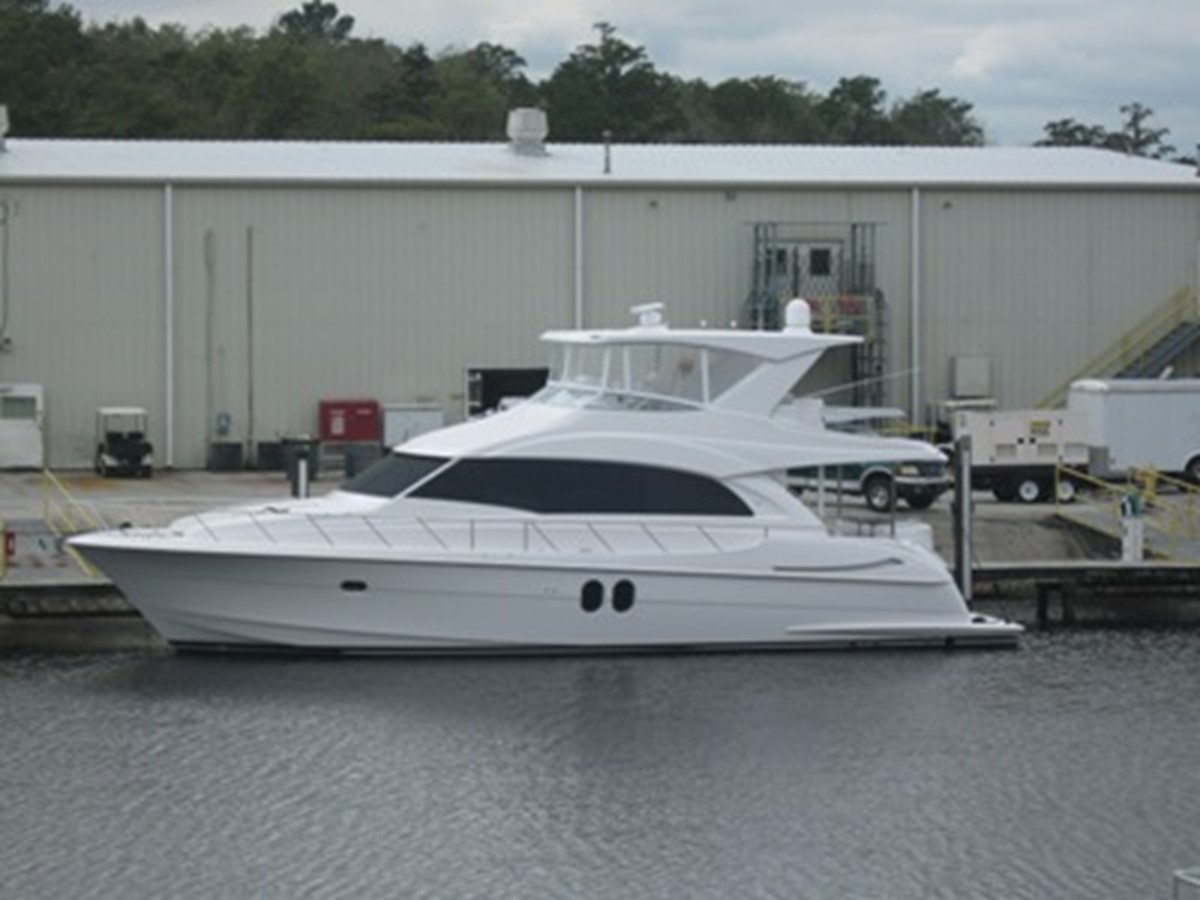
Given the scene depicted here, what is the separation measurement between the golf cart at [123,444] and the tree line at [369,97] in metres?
34.4

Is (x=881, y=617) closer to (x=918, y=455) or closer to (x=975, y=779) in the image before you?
(x=918, y=455)

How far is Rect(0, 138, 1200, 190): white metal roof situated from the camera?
164 ft

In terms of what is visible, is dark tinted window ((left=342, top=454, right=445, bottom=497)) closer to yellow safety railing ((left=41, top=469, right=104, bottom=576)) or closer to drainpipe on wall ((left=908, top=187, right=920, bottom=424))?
yellow safety railing ((left=41, top=469, right=104, bottom=576))

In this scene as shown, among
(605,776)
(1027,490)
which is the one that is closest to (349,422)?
(1027,490)

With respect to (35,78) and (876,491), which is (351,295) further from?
(35,78)

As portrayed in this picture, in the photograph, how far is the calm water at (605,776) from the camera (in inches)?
931

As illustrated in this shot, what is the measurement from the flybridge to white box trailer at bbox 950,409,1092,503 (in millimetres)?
11883

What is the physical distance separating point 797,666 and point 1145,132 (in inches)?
3321

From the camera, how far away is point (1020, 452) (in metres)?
44.8

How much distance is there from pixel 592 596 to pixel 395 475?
9.09 feet

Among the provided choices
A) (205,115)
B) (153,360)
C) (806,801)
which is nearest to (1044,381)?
(153,360)

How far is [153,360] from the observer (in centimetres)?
4912

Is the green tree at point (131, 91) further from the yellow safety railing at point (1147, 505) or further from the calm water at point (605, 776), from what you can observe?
the calm water at point (605, 776)

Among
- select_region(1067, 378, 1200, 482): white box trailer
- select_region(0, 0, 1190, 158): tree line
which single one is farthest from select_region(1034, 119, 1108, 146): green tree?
select_region(1067, 378, 1200, 482): white box trailer
